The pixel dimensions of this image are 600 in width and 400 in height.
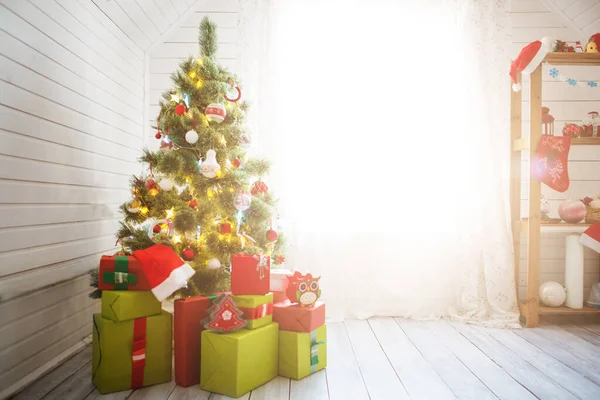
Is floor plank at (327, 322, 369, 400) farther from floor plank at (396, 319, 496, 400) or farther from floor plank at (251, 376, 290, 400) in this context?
floor plank at (396, 319, 496, 400)

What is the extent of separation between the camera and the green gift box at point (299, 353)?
188 centimetres

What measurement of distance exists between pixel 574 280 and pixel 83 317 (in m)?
3.05

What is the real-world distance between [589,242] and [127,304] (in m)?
2.75

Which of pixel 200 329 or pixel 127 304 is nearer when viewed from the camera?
pixel 127 304

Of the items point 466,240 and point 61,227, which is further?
point 466,240

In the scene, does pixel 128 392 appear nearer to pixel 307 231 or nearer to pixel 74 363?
pixel 74 363

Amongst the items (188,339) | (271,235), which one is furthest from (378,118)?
(188,339)

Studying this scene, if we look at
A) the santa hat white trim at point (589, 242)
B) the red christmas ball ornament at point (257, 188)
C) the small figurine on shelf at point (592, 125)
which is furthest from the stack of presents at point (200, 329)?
the small figurine on shelf at point (592, 125)

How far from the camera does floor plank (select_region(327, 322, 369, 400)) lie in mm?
1752

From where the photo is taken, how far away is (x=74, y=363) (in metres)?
2.03

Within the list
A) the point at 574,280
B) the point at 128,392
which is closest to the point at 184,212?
the point at 128,392

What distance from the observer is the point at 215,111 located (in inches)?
82.0

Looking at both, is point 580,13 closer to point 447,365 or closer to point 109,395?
point 447,365

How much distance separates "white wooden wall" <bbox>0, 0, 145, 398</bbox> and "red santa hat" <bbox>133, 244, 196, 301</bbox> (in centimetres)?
49
